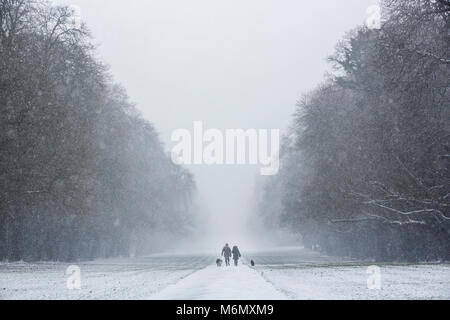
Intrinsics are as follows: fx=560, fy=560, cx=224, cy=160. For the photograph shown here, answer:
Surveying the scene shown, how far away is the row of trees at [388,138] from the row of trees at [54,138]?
14887mm

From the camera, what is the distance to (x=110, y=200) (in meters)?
43.2

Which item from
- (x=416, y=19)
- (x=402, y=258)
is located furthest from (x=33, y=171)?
(x=402, y=258)

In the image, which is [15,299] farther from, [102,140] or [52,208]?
[102,140]

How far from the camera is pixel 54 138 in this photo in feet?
94.4

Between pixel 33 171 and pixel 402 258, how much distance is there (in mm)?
23628

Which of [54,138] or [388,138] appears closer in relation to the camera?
[388,138]

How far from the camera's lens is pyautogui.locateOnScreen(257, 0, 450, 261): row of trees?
20.2m

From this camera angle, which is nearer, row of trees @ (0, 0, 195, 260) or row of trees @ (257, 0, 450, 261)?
row of trees @ (257, 0, 450, 261)

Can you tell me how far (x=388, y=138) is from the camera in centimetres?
2838

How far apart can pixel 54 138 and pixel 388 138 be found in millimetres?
17050

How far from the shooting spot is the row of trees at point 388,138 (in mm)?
20172

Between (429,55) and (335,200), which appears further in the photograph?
(335,200)

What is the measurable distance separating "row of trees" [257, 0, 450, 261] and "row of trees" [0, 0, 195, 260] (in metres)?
14.9
